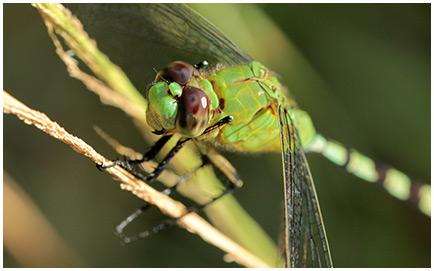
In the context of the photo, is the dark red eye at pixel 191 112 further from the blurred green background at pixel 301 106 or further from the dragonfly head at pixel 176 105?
the blurred green background at pixel 301 106

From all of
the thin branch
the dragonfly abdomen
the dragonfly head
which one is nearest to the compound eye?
Result: the dragonfly head

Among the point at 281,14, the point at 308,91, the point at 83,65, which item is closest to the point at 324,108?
the point at 308,91

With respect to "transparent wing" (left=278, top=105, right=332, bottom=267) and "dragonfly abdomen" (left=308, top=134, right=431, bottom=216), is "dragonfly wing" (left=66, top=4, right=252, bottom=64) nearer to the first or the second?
"transparent wing" (left=278, top=105, right=332, bottom=267)

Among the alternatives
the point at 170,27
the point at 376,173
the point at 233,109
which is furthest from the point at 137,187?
the point at 376,173

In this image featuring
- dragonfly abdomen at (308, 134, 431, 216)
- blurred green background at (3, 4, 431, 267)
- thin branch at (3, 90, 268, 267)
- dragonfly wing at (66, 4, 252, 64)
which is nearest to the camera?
thin branch at (3, 90, 268, 267)

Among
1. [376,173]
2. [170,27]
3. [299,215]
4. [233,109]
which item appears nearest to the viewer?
[299,215]

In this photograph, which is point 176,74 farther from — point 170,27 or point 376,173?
point 376,173
